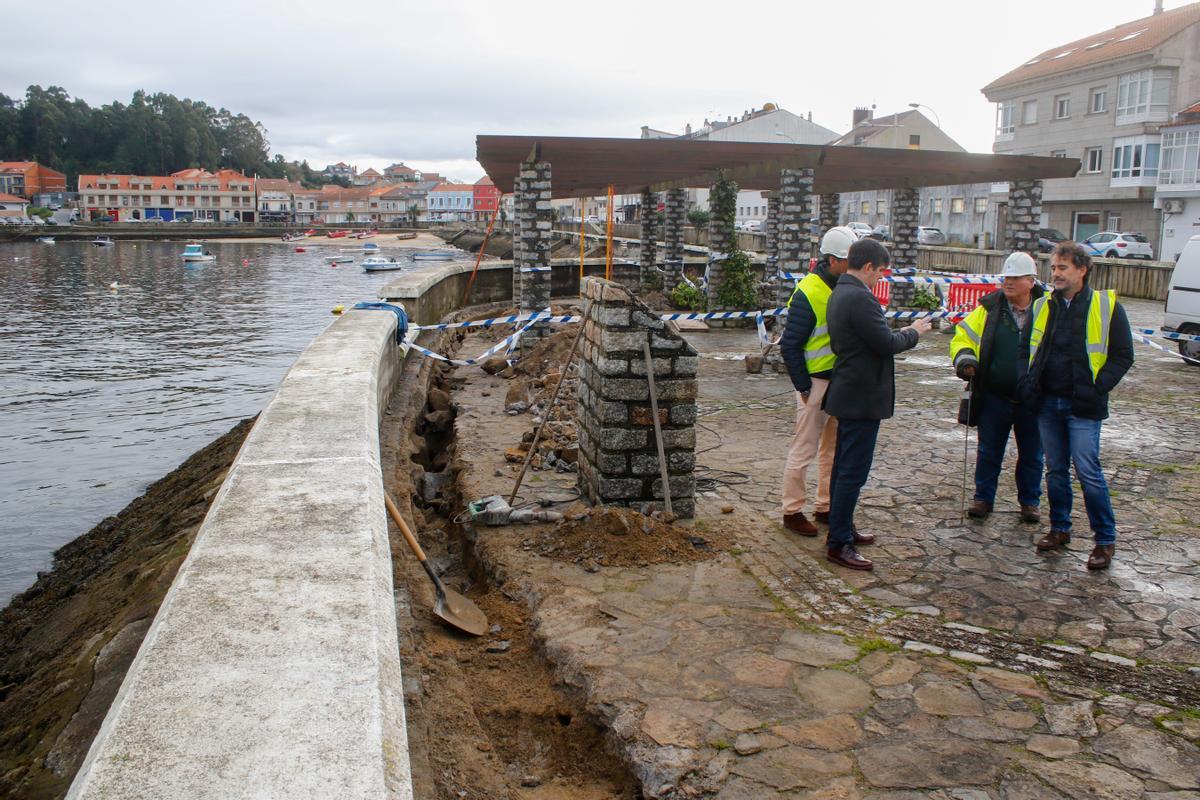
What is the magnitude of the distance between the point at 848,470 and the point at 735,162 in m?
15.2

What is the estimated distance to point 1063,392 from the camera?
5762mm

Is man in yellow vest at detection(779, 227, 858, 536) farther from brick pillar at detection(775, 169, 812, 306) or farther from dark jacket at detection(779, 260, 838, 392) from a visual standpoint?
brick pillar at detection(775, 169, 812, 306)

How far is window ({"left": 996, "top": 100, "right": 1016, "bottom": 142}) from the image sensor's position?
159 ft

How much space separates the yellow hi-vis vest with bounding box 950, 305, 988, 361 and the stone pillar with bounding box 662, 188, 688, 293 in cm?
1930

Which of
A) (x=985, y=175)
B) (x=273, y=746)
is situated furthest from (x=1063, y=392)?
(x=985, y=175)

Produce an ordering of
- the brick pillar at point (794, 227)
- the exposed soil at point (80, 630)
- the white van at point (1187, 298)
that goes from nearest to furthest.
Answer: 1. the exposed soil at point (80, 630)
2. the white van at point (1187, 298)
3. the brick pillar at point (794, 227)

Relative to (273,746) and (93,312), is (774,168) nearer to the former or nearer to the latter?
(273,746)

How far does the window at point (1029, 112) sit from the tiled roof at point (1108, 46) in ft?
4.12

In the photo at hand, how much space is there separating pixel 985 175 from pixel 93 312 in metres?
32.6

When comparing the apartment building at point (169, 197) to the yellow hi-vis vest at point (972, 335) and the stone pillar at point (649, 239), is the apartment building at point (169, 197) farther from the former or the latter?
the yellow hi-vis vest at point (972, 335)

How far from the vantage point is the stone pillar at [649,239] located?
27.5 metres

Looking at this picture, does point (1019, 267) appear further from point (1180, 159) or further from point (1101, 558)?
point (1180, 159)

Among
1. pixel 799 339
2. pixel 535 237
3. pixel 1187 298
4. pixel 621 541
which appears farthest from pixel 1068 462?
pixel 535 237

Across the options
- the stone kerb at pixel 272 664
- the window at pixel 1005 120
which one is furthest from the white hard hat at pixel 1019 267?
the window at pixel 1005 120
